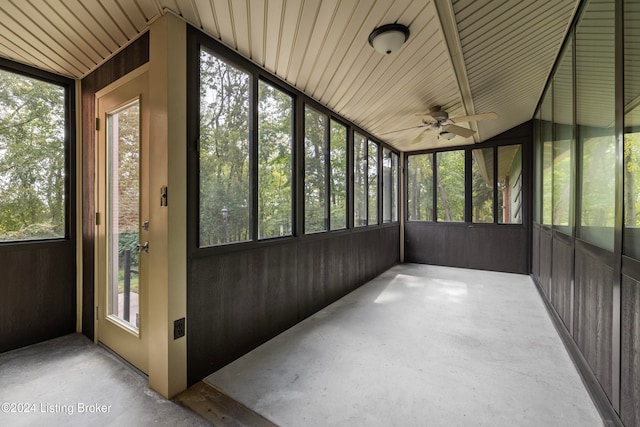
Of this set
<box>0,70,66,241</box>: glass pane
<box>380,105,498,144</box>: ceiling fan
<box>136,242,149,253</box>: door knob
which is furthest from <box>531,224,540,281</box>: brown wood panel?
<box>0,70,66,241</box>: glass pane

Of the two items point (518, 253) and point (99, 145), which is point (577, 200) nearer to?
point (518, 253)

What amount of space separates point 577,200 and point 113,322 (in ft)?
13.2

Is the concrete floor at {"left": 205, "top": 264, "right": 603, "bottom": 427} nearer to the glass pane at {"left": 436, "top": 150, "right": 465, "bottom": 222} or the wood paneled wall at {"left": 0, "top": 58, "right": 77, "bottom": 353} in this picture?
the wood paneled wall at {"left": 0, "top": 58, "right": 77, "bottom": 353}

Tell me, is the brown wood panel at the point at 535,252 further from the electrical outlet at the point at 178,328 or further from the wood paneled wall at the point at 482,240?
the electrical outlet at the point at 178,328

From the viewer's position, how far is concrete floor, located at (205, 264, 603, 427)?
173 cm

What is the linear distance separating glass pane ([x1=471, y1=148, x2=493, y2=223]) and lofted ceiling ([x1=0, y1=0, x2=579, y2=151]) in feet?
7.74

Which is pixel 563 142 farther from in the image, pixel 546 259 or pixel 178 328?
pixel 178 328

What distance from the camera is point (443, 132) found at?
13.8 feet

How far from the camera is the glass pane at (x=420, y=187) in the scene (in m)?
6.42

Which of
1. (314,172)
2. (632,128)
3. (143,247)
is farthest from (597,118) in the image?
(143,247)

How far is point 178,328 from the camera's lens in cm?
189

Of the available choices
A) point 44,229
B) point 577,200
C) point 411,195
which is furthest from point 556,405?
point 411,195

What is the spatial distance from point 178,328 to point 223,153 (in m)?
1.32

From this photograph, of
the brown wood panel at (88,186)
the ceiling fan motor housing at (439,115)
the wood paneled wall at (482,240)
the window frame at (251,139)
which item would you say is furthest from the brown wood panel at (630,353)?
the wood paneled wall at (482,240)
